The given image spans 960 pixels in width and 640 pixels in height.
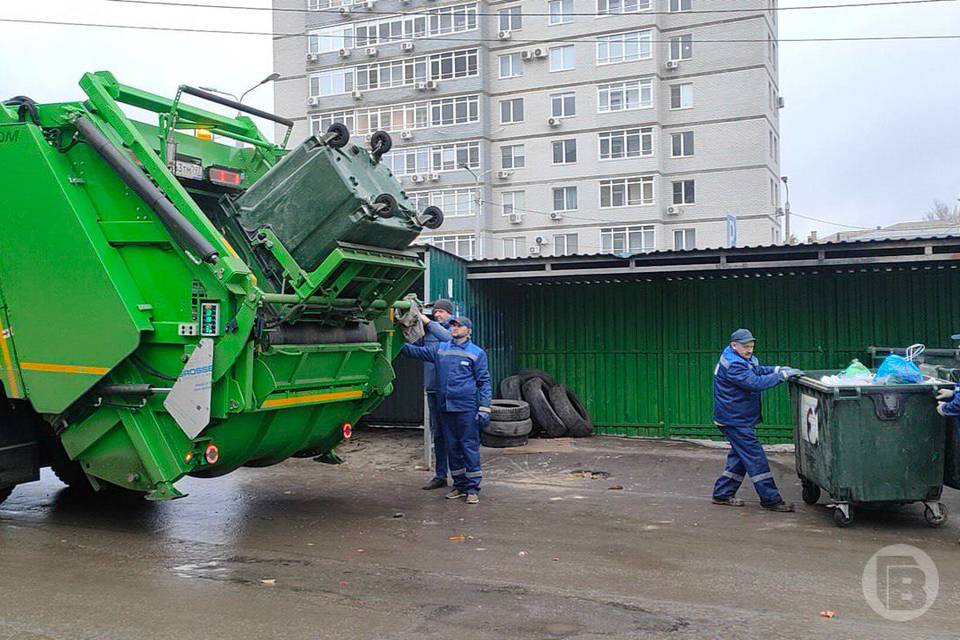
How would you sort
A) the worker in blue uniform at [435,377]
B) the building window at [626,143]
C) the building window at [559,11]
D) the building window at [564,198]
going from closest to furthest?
the worker in blue uniform at [435,377]
the building window at [626,143]
the building window at [564,198]
the building window at [559,11]

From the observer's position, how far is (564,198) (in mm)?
44500

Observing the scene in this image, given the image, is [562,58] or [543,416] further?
[562,58]

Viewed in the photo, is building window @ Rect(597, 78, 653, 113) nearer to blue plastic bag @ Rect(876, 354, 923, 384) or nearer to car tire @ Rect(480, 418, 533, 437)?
car tire @ Rect(480, 418, 533, 437)

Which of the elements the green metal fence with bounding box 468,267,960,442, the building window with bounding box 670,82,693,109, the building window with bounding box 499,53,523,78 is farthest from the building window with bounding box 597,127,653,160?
the green metal fence with bounding box 468,267,960,442

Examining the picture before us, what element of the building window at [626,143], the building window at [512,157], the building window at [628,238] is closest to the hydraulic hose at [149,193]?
the building window at [628,238]

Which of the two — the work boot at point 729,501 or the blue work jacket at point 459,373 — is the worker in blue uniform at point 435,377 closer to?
the blue work jacket at point 459,373

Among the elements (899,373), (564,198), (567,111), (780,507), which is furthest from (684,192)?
(899,373)

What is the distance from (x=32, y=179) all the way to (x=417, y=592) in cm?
383

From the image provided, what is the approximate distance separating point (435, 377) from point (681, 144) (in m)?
36.9

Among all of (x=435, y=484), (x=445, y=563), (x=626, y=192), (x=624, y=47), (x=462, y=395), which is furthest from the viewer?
(x=624, y=47)

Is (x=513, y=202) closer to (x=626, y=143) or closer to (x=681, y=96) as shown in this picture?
(x=626, y=143)

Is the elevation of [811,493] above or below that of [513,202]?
below

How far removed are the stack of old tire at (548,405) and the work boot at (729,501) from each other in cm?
415

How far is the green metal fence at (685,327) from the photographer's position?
11281mm
